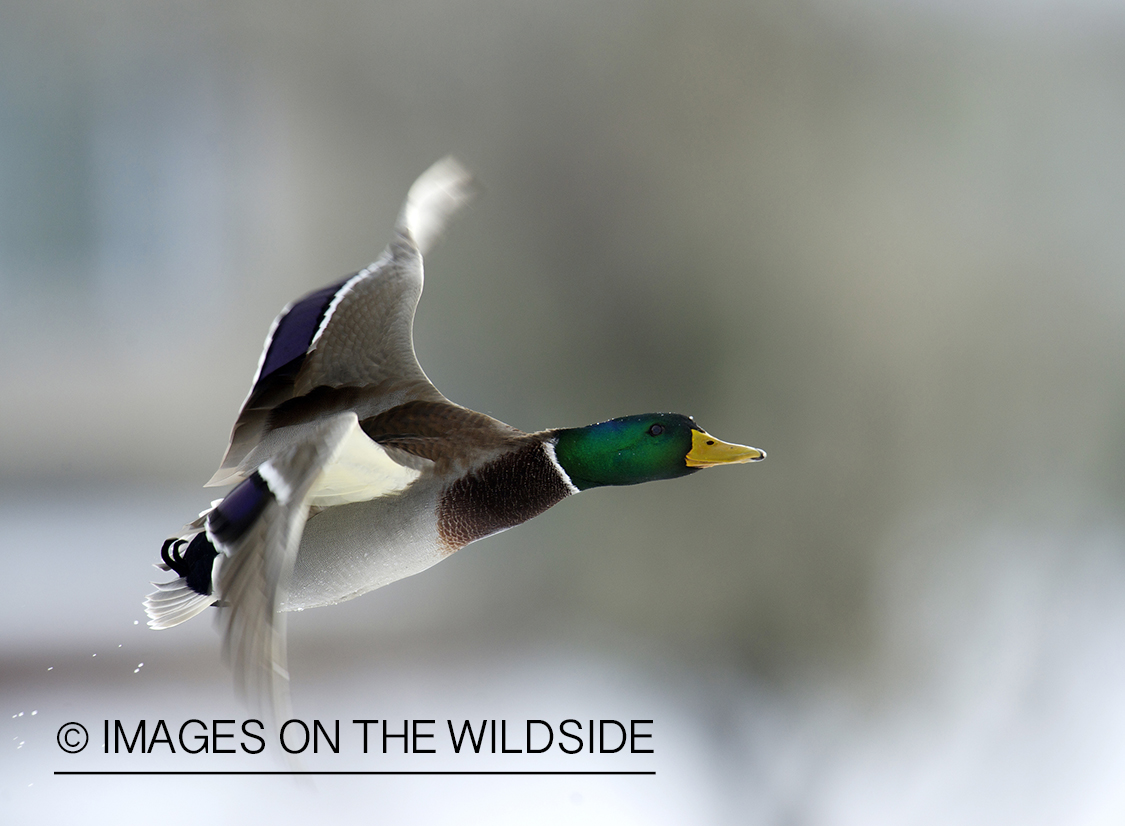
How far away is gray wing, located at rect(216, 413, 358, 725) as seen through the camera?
39 cm

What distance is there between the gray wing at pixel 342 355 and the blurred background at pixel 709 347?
30.4 inches

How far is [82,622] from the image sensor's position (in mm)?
1474

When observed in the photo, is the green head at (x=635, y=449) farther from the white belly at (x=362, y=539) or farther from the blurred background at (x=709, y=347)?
the blurred background at (x=709, y=347)

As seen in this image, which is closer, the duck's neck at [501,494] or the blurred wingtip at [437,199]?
the duck's neck at [501,494]

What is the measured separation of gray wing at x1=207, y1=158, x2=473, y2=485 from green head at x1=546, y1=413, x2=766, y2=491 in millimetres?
119

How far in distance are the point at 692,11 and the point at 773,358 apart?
1.95ft

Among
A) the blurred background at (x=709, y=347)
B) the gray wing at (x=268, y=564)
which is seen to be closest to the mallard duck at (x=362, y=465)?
the gray wing at (x=268, y=564)

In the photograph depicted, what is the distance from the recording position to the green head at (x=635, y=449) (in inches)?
19.6

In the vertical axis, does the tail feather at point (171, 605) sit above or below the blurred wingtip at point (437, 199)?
below

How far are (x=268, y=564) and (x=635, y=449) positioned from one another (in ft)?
0.68

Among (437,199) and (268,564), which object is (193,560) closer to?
(268,564)

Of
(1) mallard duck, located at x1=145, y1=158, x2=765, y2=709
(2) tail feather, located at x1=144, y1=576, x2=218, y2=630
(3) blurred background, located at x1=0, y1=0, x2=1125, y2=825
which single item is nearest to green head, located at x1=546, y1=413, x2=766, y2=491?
(1) mallard duck, located at x1=145, y1=158, x2=765, y2=709

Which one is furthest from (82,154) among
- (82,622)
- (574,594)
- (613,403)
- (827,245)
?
(827,245)

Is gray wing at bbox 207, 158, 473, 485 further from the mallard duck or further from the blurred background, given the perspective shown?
the blurred background
